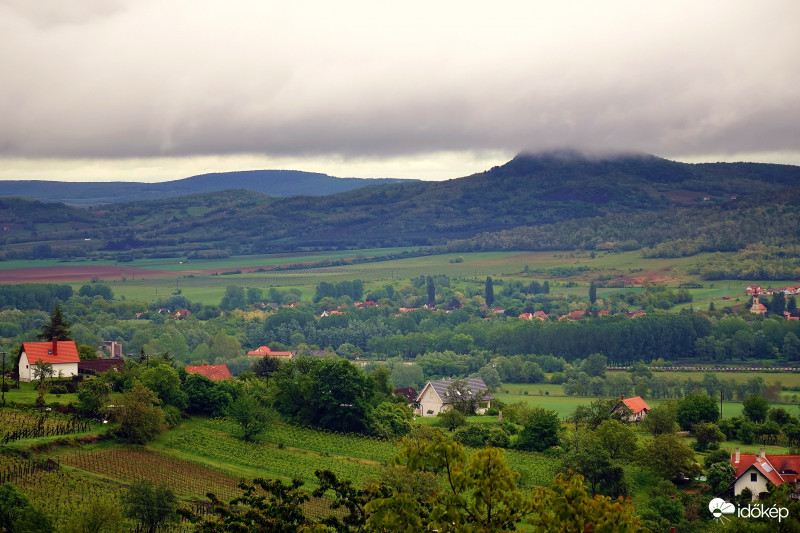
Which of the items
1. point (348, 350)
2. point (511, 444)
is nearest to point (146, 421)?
point (511, 444)

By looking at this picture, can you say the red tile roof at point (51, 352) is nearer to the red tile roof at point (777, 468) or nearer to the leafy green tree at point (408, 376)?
the red tile roof at point (777, 468)

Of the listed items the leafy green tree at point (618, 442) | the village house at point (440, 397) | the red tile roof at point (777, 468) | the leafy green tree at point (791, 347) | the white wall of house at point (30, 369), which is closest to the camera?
the red tile roof at point (777, 468)

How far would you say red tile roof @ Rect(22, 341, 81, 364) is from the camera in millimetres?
67500

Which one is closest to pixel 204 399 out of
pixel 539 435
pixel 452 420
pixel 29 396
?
pixel 29 396

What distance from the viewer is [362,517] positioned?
21.6m

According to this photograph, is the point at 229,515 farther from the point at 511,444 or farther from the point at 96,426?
the point at 511,444

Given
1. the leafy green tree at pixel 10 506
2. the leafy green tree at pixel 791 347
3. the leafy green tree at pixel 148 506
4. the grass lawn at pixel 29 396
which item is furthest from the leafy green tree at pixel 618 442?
the leafy green tree at pixel 791 347

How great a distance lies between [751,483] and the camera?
5128 centimetres

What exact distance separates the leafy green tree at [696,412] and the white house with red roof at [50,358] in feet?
143

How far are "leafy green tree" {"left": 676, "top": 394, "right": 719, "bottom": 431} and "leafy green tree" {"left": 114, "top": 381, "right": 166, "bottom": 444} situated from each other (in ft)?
125

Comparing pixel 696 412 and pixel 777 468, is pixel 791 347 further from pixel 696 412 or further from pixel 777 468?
pixel 777 468

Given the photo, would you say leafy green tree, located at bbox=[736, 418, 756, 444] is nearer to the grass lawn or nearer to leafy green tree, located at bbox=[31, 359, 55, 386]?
the grass lawn

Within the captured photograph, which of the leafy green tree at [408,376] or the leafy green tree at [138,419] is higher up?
the leafy green tree at [138,419]

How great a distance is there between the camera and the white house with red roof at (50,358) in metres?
67.2
